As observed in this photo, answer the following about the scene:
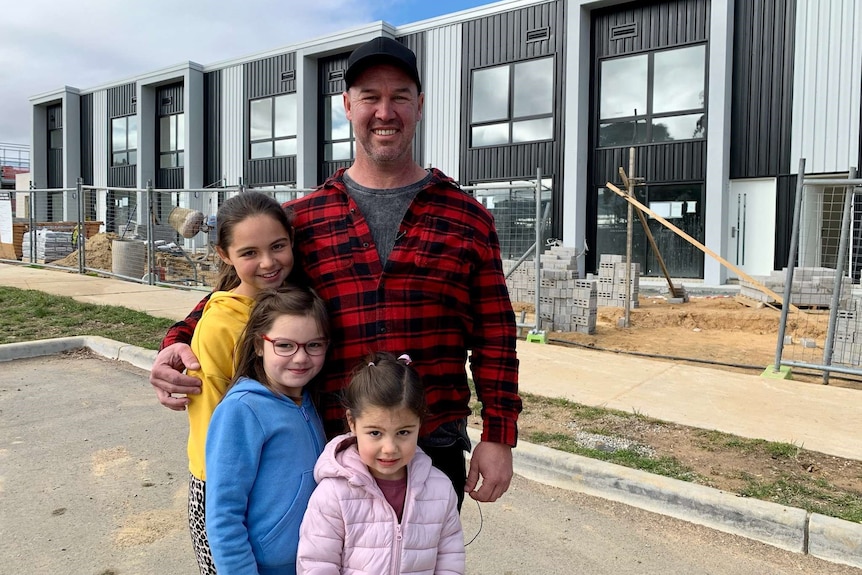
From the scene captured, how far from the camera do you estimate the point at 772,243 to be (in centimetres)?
1513

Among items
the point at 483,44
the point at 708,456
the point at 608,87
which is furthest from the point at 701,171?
the point at 708,456

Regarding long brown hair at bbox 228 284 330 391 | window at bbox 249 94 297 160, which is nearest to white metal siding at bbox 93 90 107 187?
window at bbox 249 94 297 160

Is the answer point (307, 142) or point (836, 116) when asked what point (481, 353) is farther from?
point (307, 142)

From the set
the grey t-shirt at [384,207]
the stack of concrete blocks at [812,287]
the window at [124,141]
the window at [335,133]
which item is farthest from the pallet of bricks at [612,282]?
the window at [124,141]

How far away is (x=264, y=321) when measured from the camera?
5.97 feet

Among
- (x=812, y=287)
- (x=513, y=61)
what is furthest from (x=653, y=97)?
(x=812, y=287)

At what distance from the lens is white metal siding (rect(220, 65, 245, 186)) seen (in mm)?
24859

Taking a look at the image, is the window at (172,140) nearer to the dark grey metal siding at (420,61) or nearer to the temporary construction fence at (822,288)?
the dark grey metal siding at (420,61)

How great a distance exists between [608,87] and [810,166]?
522 cm

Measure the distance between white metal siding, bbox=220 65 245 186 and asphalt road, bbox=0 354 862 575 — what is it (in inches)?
834

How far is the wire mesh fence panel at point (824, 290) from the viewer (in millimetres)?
6961

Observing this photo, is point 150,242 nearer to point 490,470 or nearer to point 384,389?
point 490,470

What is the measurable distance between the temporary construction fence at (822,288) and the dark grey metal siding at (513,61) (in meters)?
6.10

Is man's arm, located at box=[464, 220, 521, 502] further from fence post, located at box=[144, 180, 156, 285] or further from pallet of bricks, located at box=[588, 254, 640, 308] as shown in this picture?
fence post, located at box=[144, 180, 156, 285]
